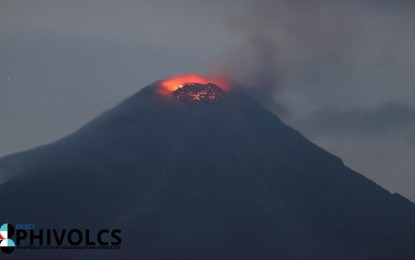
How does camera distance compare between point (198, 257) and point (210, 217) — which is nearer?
point (198, 257)

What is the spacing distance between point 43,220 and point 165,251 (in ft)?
82.1

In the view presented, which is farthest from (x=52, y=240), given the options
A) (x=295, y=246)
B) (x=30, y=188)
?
(x=295, y=246)

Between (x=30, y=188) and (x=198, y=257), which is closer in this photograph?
(x=198, y=257)

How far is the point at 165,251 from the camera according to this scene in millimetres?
182500

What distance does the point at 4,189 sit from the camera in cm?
19650

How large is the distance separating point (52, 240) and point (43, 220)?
459 centimetres

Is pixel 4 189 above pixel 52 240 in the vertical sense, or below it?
above

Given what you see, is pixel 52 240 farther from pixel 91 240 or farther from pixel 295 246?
pixel 295 246

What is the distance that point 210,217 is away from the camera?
656ft

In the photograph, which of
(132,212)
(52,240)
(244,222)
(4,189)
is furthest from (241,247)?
(4,189)

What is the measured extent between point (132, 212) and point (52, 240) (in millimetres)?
20385

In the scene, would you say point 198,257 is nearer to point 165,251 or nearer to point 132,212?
point 165,251

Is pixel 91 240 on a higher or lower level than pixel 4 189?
lower

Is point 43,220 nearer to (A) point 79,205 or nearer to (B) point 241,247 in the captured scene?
(A) point 79,205
